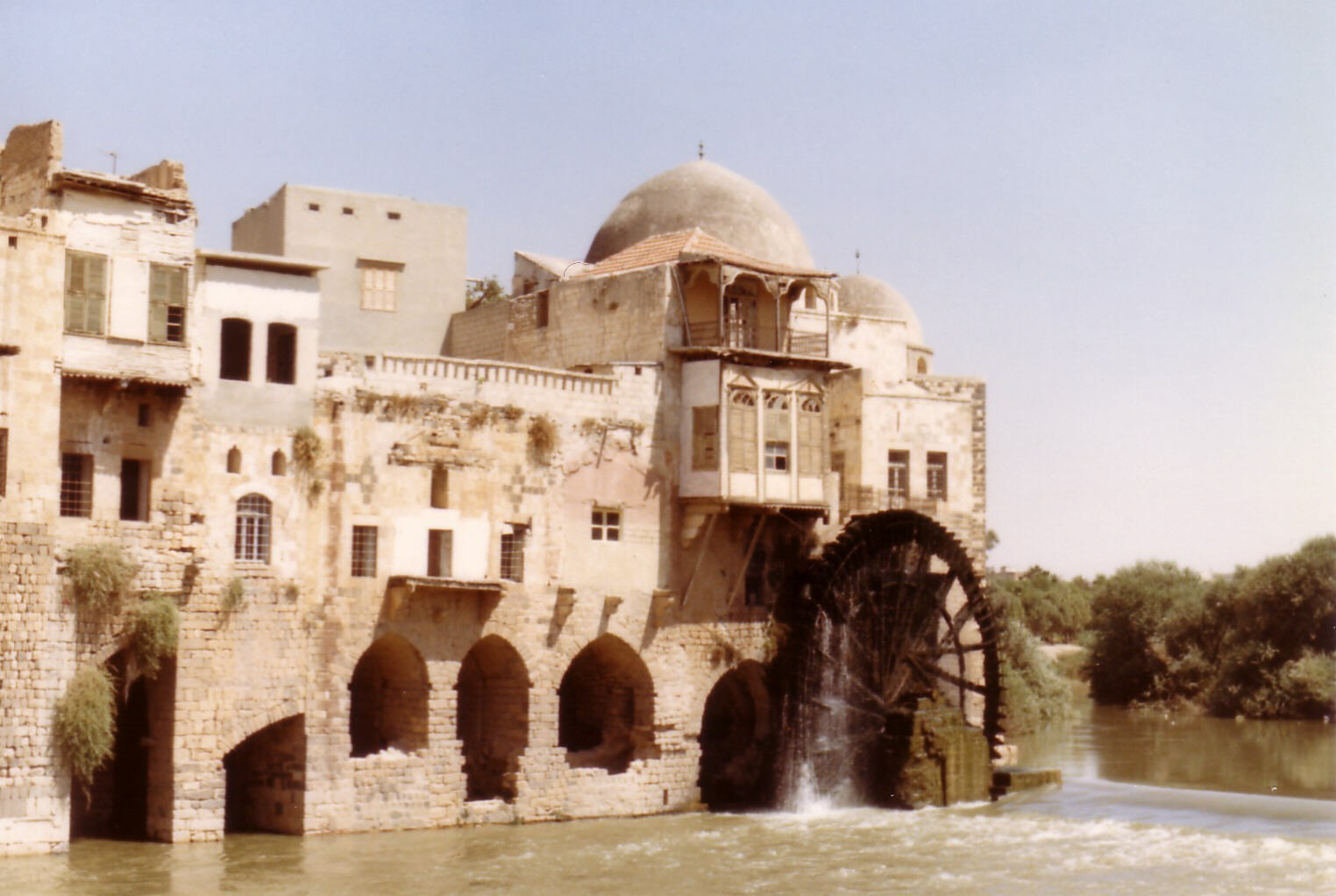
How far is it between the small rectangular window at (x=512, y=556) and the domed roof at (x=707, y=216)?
7598 mm

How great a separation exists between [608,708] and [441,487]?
4734 millimetres

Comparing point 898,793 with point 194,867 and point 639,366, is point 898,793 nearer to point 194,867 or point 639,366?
point 639,366

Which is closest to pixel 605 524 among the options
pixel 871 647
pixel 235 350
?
pixel 871 647

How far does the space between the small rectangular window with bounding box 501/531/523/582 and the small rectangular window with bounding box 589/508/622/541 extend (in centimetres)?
121

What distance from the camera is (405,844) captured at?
21.0 metres

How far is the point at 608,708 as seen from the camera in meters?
25.6

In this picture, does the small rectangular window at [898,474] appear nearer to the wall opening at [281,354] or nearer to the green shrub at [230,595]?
the wall opening at [281,354]

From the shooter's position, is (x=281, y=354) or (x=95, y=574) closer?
(x=95, y=574)

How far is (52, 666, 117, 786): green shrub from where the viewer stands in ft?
62.8

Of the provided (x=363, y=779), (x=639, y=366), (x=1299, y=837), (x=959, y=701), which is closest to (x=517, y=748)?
(x=363, y=779)

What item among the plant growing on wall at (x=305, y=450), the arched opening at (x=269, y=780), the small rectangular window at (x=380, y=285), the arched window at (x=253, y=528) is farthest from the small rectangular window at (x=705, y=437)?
the arched opening at (x=269, y=780)

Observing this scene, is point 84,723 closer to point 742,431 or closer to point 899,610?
point 742,431

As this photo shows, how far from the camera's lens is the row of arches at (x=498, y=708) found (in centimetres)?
2281

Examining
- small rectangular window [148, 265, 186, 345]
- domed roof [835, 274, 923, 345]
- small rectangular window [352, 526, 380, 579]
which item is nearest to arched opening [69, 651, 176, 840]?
small rectangular window [352, 526, 380, 579]
